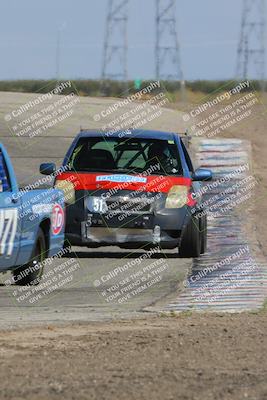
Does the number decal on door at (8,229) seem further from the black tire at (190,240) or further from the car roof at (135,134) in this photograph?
the car roof at (135,134)

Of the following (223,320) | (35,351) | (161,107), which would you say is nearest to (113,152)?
(223,320)

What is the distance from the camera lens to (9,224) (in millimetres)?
11656

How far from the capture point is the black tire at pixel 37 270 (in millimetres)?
12734

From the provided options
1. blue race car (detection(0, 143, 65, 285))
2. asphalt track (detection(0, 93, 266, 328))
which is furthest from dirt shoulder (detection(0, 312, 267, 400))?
blue race car (detection(0, 143, 65, 285))

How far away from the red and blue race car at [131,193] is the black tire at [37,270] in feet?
8.04

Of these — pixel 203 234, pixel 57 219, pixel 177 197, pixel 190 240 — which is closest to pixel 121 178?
pixel 177 197

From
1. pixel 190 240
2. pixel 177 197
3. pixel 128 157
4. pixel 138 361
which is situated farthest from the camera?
pixel 128 157

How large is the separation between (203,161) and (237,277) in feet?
62.4

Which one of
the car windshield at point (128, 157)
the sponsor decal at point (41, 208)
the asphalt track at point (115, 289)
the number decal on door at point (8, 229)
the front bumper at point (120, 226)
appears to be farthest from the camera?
the car windshield at point (128, 157)

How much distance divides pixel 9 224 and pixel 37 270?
136 centimetres

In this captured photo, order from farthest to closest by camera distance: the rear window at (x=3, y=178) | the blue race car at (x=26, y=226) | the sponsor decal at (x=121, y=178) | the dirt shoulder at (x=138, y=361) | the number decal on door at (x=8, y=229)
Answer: the sponsor decal at (x=121, y=178) → the rear window at (x=3, y=178) → the blue race car at (x=26, y=226) → the number decal on door at (x=8, y=229) → the dirt shoulder at (x=138, y=361)

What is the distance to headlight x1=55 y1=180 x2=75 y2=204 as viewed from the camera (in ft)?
50.7

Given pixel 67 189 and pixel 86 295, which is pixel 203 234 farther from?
pixel 86 295

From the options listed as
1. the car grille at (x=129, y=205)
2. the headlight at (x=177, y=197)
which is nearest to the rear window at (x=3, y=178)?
the car grille at (x=129, y=205)
